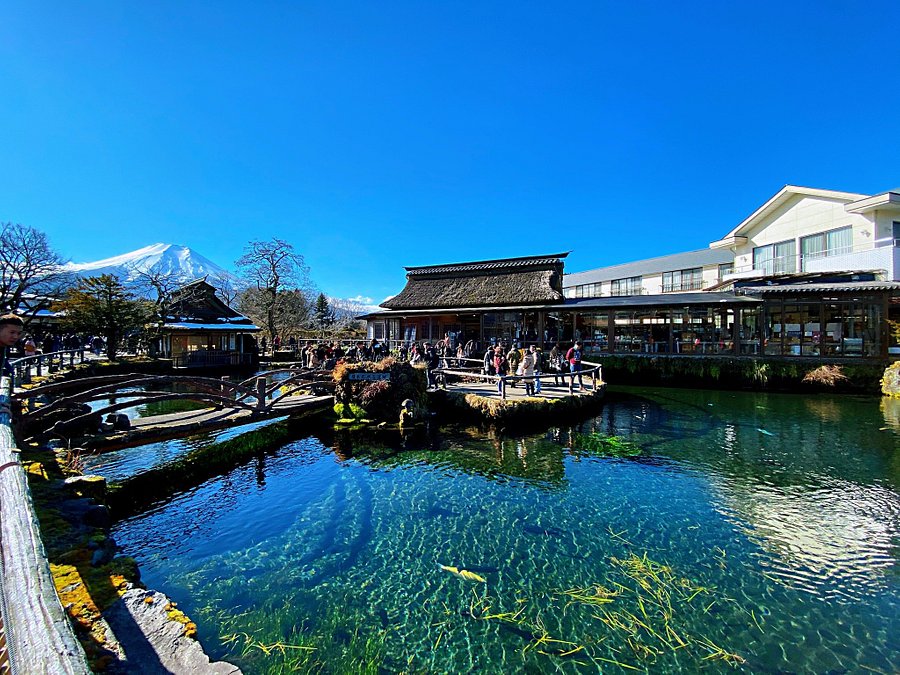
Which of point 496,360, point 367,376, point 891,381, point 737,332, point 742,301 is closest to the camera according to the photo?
point 367,376

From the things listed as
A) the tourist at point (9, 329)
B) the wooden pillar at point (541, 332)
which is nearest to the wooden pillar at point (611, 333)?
the wooden pillar at point (541, 332)

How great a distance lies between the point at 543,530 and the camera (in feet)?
20.5

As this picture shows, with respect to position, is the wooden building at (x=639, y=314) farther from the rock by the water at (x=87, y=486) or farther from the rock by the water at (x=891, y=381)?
the rock by the water at (x=87, y=486)

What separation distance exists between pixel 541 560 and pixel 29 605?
534 cm

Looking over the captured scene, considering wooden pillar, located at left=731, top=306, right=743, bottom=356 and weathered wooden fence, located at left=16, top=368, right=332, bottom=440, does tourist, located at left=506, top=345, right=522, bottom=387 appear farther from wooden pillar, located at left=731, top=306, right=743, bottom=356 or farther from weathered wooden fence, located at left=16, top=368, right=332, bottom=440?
wooden pillar, located at left=731, top=306, right=743, bottom=356

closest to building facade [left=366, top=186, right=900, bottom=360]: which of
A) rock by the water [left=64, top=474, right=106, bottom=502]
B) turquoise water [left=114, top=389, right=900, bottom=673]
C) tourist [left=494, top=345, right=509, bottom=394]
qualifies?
tourist [left=494, top=345, right=509, bottom=394]

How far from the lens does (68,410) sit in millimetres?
8961

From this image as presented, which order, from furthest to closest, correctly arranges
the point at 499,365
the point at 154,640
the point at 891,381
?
the point at 891,381, the point at 499,365, the point at 154,640

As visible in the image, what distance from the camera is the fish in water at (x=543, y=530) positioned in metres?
6.13

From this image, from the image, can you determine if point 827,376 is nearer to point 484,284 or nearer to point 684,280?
point 484,284

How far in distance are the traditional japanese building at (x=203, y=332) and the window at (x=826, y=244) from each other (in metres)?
35.9

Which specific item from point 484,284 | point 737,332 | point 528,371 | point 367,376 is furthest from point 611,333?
point 367,376

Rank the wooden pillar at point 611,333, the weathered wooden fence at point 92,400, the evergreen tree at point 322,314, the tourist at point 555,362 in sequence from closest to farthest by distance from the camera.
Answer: the weathered wooden fence at point 92,400
the tourist at point 555,362
the wooden pillar at point 611,333
the evergreen tree at point 322,314

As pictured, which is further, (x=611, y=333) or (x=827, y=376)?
(x=611, y=333)
